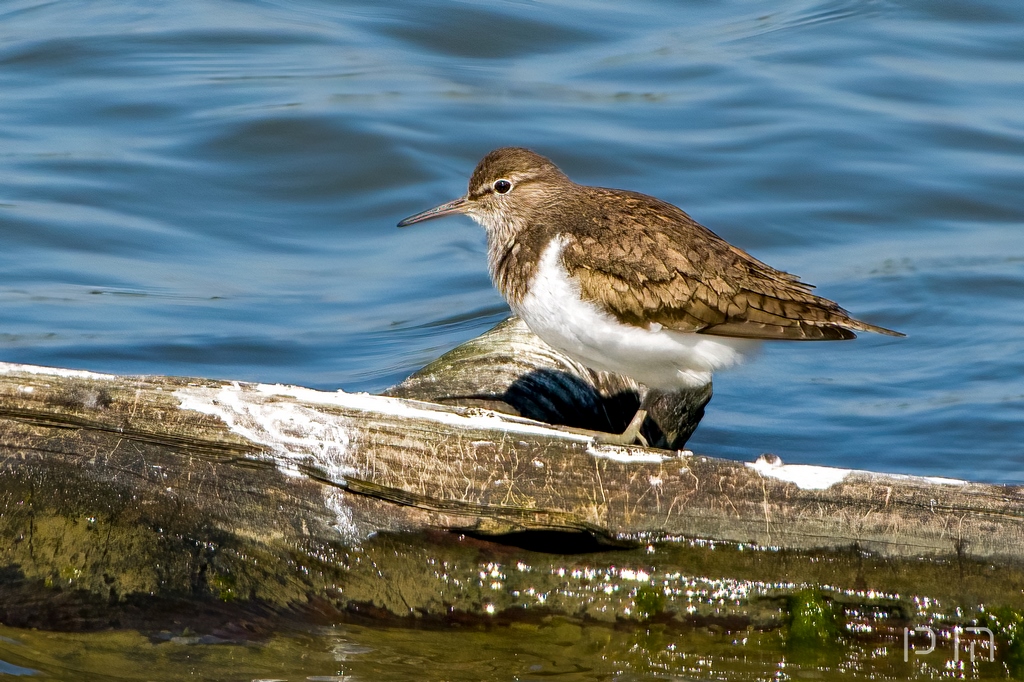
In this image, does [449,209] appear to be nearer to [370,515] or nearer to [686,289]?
[686,289]

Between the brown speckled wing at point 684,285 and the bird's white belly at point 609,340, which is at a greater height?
the brown speckled wing at point 684,285

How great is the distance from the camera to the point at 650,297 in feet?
16.1

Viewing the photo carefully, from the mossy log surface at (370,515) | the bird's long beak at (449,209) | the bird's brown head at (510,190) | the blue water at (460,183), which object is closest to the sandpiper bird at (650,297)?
the bird's brown head at (510,190)

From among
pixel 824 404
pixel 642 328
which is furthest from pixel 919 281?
pixel 642 328

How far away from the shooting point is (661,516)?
386 cm

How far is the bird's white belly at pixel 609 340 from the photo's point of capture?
489cm

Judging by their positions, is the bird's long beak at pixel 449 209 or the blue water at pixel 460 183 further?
the blue water at pixel 460 183

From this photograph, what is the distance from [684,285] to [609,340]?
40 centimetres

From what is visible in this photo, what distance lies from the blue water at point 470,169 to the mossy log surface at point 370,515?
5.66 feet

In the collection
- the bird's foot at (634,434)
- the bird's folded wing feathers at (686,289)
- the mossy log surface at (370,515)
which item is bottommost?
the mossy log surface at (370,515)

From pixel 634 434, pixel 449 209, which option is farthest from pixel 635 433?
pixel 449 209

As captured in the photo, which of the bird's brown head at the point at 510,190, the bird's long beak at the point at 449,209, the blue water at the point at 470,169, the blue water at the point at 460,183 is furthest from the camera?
the blue water at the point at 470,169

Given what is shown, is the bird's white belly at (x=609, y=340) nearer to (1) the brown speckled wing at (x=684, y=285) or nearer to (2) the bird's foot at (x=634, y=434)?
(1) the brown speckled wing at (x=684, y=285)

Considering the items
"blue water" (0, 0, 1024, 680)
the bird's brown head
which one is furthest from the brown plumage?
"blue water" (0, 0, 1024, 680)
